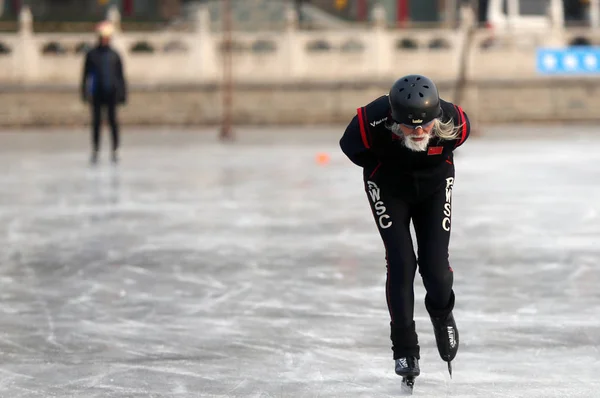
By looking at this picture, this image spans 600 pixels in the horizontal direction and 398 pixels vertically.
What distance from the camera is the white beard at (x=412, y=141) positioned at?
5.60 metres

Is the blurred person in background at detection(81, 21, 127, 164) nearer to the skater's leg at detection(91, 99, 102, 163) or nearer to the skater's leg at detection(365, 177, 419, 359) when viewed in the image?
the skater's leg at detection(91, 99, 102, 163)

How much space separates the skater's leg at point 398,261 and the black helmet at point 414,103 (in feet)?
1.43

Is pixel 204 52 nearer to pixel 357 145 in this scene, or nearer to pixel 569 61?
pixel 569 61

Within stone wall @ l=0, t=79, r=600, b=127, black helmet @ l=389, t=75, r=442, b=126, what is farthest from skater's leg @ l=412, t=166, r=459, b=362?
stone wall @ l=0, t=79, r=600, b=127

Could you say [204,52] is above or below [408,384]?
below

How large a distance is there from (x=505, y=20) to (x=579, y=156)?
1535cm

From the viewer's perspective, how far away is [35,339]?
23.8ft

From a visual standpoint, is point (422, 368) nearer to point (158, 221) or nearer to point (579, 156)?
point (158, 221)

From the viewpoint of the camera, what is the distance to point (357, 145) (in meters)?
5.77

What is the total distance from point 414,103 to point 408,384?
133 centimetres

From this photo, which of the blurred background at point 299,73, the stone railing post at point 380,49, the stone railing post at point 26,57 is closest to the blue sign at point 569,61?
the blurred background at point 299,73

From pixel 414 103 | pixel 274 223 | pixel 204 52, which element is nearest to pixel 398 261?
pixel 414 103

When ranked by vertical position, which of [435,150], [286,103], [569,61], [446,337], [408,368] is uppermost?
[435,150]

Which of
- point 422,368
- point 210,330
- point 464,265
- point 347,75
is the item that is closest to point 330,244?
point 464,265
